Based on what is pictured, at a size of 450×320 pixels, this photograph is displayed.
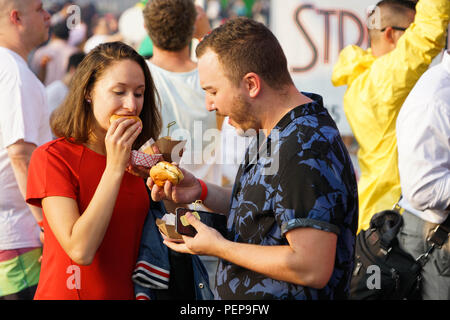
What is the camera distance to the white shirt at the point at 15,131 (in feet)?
10.1

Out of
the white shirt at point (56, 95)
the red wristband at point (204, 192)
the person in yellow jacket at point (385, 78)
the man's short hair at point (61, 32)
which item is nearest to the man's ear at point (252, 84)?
the red wristband at point (204, 192)

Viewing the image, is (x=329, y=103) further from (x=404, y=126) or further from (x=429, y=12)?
(x=404, y=126)

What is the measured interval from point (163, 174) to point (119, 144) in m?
0.22

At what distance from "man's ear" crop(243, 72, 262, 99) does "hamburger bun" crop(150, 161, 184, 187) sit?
0.50 m

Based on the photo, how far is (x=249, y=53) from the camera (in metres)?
1.94

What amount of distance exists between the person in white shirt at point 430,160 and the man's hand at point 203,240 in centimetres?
128

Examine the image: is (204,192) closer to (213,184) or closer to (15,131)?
(213,184)

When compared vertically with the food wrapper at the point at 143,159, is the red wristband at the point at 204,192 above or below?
below

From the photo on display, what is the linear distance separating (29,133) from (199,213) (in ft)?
4.68

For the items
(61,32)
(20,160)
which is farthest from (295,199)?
(61,32)

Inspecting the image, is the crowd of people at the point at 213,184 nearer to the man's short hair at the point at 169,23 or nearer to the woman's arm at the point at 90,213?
the woman's arm at the point at 90,213

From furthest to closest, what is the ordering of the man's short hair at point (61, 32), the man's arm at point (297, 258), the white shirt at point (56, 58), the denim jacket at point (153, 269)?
1. the man's short hair at point (61, 32)
2. the white shirt at point (56, 58)
3. the denim jacket at point (153, 269)
4. the man's arm at point (297, 258)

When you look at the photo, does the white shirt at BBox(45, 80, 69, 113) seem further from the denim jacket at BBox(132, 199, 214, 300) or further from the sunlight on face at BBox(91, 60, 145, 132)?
the denim jacket at BBox(132, 199, 214, 300)

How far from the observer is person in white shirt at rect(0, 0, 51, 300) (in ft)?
10.1
